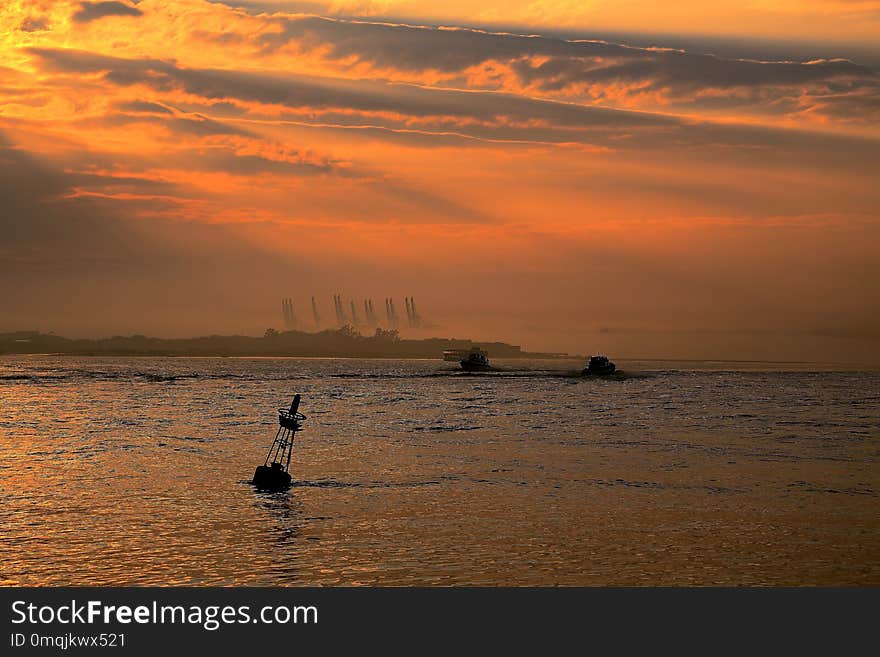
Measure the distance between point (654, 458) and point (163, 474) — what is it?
126 ft

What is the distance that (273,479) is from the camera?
179 feet

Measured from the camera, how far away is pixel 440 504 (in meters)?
49.6

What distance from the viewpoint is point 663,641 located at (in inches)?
940

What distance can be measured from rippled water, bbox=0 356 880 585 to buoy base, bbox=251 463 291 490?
1185 millimetres

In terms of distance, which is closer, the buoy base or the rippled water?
the rippled water

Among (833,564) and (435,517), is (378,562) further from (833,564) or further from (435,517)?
(833,564)

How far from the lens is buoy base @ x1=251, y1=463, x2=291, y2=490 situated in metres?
54.3

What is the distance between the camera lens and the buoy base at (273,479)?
54281 mm

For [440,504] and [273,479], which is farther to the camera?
[273,479]

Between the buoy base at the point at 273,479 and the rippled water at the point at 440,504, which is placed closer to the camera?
the rippled water at the point at 440,504

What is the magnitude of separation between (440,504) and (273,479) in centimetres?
1119

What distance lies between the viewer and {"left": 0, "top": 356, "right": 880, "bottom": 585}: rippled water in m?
35.1

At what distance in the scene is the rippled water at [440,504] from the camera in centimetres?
3506

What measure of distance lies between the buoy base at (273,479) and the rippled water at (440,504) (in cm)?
118
